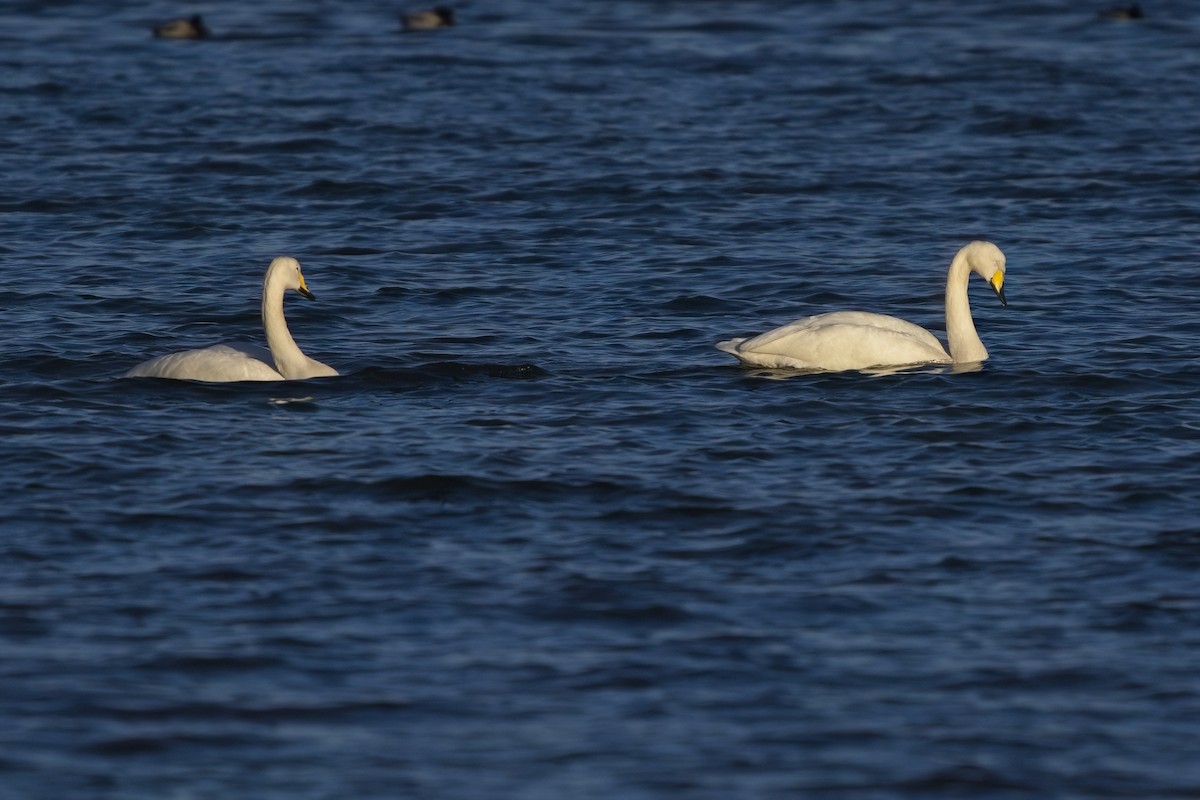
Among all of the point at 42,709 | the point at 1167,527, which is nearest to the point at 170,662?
the point at 42,709

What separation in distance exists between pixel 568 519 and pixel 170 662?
9.63 ft

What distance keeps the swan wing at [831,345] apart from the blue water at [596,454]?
21cm

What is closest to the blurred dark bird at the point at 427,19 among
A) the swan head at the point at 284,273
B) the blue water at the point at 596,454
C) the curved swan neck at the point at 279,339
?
the blue water at the point at 596,454

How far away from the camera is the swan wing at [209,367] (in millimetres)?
15102

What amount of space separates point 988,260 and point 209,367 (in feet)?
19.5

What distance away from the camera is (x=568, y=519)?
1221 cm

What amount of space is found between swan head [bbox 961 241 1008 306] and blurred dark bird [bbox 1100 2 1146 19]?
736 inches

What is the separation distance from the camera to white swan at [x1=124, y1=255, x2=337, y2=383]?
15.1 meters

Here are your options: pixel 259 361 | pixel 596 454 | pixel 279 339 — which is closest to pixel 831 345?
pixel 596 454

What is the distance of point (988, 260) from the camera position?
16234mm

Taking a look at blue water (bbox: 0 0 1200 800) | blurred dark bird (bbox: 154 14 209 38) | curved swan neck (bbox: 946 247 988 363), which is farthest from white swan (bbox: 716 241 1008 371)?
blurred dark bird (bbox: 154 14 209 38)

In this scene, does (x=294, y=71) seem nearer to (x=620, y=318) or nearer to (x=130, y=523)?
(x=620, y=318)

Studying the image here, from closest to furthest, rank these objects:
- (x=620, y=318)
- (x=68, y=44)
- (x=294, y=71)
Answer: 1. (x=620, y=318)
2. (x=294, y=71)
3. (x=68, y=44)

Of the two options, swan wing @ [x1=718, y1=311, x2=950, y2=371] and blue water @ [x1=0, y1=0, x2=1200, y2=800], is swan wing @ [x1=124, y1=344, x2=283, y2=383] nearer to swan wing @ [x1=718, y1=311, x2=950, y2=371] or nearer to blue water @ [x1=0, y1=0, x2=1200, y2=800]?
blue water @ [x1=0, y1=0, x2=1200, y2=800]
